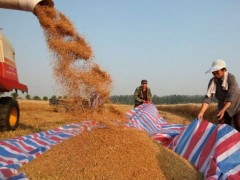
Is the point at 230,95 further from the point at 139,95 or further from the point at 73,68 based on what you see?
the point at 139,95

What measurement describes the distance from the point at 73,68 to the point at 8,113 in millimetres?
2486

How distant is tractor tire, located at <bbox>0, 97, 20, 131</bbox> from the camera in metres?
7.02

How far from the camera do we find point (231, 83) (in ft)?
17.5

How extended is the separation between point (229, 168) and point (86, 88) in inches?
82.3

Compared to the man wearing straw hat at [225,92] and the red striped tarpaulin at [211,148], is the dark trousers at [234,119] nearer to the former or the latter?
the man wearing straw hat at [225,92]

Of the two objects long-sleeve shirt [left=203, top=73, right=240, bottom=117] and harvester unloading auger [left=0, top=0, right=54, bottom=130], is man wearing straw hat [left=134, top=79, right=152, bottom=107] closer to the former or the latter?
harvester unloading auger [left=0, top=0, right=54, bottom=130]

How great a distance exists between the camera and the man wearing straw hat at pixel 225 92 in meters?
5.25

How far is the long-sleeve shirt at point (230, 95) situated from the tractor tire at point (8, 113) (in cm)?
368

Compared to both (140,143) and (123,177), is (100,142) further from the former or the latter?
(123,177)

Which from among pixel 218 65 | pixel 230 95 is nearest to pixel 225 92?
pixel 230 95

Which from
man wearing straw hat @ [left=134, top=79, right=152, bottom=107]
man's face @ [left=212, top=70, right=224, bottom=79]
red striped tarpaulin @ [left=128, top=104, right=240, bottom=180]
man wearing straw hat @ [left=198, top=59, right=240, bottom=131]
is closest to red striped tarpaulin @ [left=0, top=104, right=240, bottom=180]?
red striped tarpaulin @ [left=128, top=104, right=240, bottom=180]

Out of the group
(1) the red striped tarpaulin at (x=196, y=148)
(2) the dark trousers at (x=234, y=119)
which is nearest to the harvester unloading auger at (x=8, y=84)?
(1) the red striped tarpaulin at (x=196, y=148)

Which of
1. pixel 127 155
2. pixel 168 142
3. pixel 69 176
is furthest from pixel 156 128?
pixel 69 176

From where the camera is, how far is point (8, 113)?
713cm
